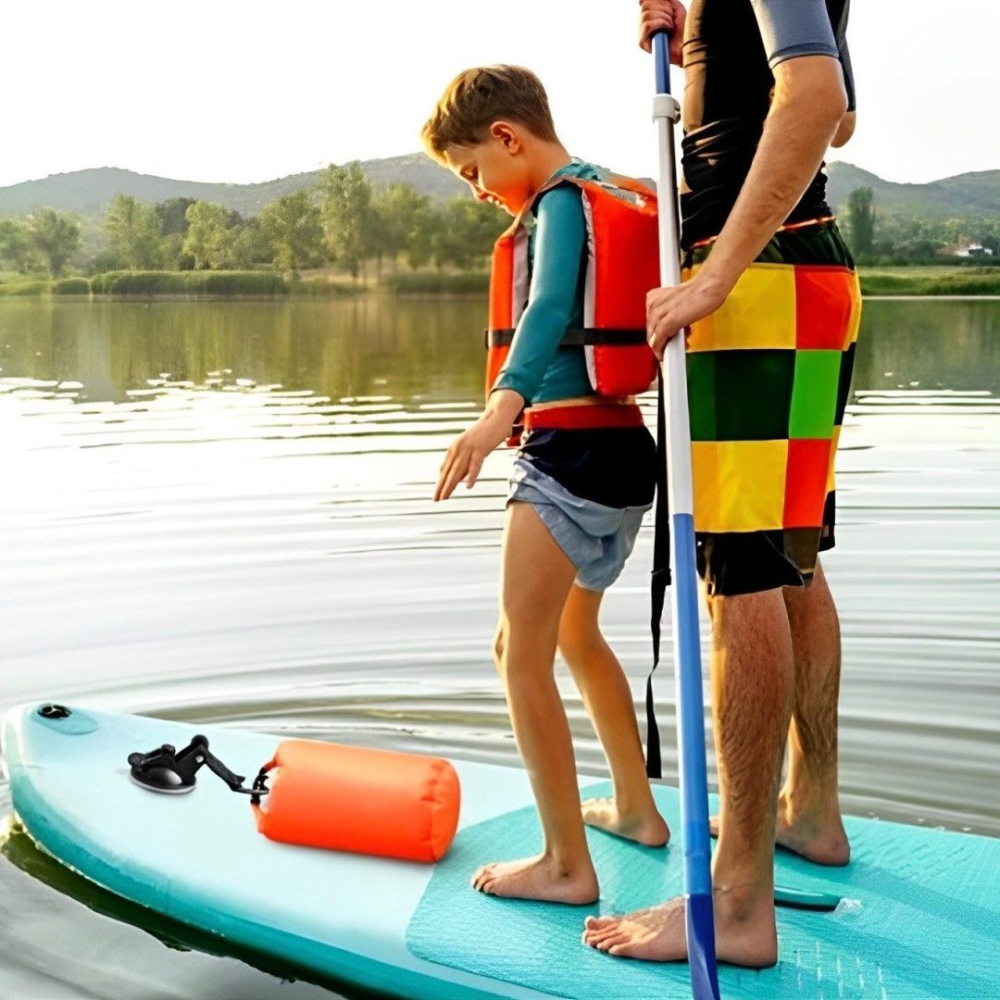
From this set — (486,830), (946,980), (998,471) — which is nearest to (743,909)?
(946,980)

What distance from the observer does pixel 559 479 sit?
310 centimetres

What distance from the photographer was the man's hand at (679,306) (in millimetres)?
2656

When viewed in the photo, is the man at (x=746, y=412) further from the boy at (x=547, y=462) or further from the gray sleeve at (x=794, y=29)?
the boy at (x=547, y=462)

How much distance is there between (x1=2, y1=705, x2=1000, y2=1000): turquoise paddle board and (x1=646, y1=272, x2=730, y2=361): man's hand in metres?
1.12

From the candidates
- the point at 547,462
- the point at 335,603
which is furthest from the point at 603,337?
the point at 335,603

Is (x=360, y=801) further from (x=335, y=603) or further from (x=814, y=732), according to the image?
(x=335, y=603)

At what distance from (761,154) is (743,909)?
4.31ft

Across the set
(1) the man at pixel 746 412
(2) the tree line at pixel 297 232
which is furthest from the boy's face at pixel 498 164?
(2) the tree line at pixel 297 232

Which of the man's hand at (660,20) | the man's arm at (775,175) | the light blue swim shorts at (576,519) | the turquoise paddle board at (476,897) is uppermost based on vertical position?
the man's hand at (660,20)

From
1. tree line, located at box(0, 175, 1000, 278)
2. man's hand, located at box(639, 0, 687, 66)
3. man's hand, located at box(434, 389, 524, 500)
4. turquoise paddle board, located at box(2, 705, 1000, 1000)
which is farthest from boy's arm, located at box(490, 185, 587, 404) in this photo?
tree line, located at box(0, 175, 1000, 278)

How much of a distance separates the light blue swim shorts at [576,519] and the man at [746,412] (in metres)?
0.34

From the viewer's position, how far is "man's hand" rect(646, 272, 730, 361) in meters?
2.66

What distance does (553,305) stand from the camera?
3.00m

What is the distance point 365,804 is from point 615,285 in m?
1.22
